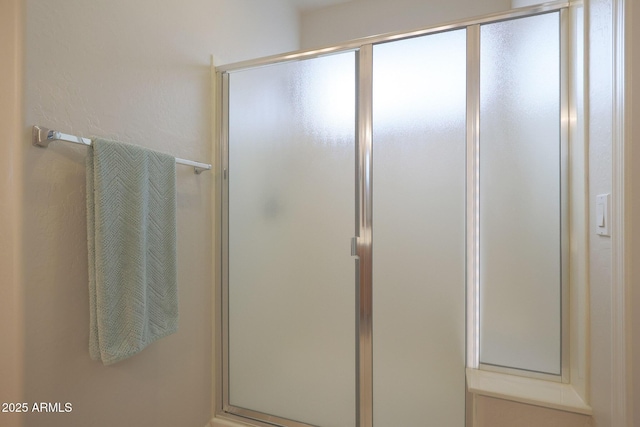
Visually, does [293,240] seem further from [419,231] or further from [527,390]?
[527,390]

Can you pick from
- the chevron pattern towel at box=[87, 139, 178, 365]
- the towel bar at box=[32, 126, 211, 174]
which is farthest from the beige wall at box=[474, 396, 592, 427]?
the towel bar at box=[32, 126, 211, 174]

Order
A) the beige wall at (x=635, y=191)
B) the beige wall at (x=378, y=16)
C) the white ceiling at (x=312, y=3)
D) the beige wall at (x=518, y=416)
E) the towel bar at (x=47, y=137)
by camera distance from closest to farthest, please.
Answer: the beige wall at (x=635, y=191), the towel bar at (x=47, y=137), the beige wall at (x=518, y=416), the beige wall at (x=378, y=16), the white ceiling at (x=312, y=3)

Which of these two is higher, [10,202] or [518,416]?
[10,202]

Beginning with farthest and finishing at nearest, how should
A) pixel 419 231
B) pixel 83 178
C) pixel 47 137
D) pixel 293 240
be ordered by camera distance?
1. pixel 293 240
2. pixel 419 231
3. pixel 83 178
4. pixel 47 137

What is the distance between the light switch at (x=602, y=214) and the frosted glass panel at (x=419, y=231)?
15.7 inches

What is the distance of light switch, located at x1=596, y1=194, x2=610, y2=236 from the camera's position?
91 cm

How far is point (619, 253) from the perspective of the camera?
33.4 inches

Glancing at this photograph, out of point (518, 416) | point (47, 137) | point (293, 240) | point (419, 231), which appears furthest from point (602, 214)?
point (47, 137)

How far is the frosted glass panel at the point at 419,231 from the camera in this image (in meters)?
1.29

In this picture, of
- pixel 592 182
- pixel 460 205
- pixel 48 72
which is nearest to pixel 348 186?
pixel 460 205

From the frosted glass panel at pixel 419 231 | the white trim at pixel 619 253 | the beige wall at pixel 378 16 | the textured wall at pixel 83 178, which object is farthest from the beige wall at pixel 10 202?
the beige wall at pixel 378 16

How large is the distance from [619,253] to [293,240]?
3.64ft

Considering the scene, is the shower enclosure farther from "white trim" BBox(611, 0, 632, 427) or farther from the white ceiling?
the white ceiling

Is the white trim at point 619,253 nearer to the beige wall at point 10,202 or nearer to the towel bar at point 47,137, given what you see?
the towel bar at point 47,137
